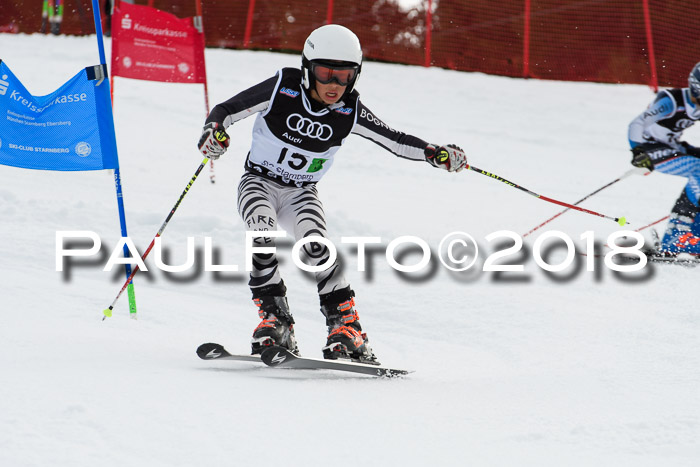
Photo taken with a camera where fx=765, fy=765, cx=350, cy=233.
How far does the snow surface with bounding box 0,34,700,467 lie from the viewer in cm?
284

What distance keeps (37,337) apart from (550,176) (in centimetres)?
792

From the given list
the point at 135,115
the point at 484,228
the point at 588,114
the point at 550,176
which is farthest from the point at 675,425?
the point at 588,114

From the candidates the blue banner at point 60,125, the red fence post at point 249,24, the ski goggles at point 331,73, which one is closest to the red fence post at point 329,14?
the red fence post at point 249,24

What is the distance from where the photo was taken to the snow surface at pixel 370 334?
2.84 m

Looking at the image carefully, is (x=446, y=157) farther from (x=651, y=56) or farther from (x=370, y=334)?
(x=651, y=56)

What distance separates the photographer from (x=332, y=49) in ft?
13.3

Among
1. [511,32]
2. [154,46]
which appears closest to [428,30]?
[511,32]

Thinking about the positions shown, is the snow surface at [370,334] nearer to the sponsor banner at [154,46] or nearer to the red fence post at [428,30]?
the sponsor banner at [154,46]

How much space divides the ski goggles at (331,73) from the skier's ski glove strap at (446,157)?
2.23 feet

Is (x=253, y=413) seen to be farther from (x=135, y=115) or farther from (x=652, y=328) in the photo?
(x=135, y=115)

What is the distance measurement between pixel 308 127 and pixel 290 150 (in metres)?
0.17

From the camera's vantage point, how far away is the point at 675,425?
3289 millimetres

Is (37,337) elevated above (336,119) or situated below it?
below

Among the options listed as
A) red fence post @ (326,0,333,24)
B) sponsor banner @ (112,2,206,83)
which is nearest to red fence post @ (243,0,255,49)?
red fence post @ (326,0,333,24)
